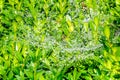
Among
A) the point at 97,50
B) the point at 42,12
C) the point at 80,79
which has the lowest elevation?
the point at 80,79

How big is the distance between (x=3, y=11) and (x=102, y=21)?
47.0 inches

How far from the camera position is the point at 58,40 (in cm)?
299

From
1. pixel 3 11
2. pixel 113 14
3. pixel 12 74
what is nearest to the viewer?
pixel 12 74

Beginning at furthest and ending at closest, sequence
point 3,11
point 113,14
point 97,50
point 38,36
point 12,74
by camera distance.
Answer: point 3,11 → point 113,14 → point 38,36 → point 97,50 → point 12,74

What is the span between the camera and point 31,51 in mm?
2709

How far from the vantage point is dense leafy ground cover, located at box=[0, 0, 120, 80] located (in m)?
2.42

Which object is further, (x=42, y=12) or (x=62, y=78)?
(x=42, y=12)

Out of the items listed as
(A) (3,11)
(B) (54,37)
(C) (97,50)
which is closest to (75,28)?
(B) (54,37)

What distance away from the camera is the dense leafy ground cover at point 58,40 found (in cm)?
242

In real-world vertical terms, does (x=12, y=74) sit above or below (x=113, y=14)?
below

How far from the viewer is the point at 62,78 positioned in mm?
2477

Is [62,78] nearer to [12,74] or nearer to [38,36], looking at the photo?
[12,74]

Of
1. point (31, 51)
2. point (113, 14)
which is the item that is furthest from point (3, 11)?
point (113, 14)

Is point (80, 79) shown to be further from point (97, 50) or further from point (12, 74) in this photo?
point (12, 74)
